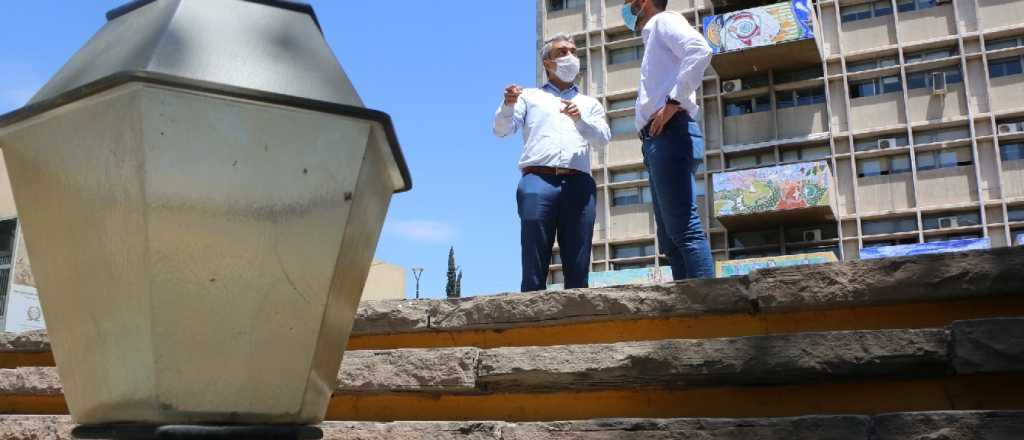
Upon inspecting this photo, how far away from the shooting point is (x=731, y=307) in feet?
10.5

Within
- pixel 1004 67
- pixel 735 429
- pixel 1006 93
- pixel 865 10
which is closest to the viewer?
pixel 735 429

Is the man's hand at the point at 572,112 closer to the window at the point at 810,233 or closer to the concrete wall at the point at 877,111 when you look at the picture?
the window at the point at 810,233

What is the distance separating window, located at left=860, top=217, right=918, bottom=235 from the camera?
101 feet

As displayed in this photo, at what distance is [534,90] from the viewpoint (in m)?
5.32

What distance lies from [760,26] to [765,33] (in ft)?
1.05

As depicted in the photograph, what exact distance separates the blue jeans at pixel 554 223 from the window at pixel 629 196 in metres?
30.8

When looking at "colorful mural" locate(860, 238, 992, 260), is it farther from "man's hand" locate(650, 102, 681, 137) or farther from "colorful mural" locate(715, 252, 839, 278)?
"man's hand" locate(650, 102, 681, 137)

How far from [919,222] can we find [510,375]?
3047 centimetres

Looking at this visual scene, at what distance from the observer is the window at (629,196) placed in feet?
117

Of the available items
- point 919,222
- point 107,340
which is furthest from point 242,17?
point 919,222

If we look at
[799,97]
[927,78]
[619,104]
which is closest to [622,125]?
[619,104]

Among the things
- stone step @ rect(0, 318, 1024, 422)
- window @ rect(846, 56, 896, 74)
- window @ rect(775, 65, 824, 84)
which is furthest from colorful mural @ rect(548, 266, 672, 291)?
stone step @ rect(0, 318, 1024, 422)

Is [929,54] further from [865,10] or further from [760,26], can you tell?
[760,26]

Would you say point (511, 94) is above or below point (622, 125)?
below
